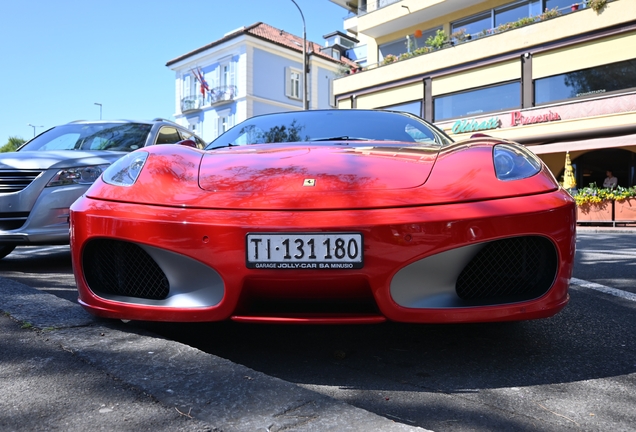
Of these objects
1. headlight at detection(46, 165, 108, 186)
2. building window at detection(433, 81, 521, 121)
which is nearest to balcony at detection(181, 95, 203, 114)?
building window at detection(433, 81, 521, 121)

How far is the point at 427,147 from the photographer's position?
2.52 m

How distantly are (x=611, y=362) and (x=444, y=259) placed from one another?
841 mm

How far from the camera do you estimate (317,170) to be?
208cm

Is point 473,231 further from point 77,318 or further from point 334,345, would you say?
point 77,318

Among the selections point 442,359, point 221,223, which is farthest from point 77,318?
point 442,359

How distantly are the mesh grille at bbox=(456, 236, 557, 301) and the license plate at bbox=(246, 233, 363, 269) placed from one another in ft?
1.37

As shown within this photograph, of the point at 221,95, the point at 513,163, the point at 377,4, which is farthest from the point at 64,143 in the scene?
the point at 221,95

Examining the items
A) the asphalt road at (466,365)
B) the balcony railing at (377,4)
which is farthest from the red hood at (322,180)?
the balcony railing at (377,4)

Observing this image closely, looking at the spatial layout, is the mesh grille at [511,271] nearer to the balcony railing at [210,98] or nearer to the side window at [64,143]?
the side window at [64,143]

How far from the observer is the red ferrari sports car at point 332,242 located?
178cm

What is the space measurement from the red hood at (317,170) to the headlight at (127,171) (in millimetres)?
278

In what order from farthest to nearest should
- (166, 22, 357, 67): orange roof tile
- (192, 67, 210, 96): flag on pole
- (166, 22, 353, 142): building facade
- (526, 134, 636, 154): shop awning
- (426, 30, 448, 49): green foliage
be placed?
1. (192, 67, 210, 96): flag on pole
2. (166, 22, 353, 142): building facade
3. (166, 22, 357, 67): orange roof tile
4. (426, 30, 448, 49): green foliage
5. (526, 134, 636, 154): shop awning

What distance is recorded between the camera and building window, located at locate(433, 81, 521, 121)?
18.3m

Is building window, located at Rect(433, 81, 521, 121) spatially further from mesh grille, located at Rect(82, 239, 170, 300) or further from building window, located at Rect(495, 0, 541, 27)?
mesh grille, located at Rect(82, 239, 170, 300)
